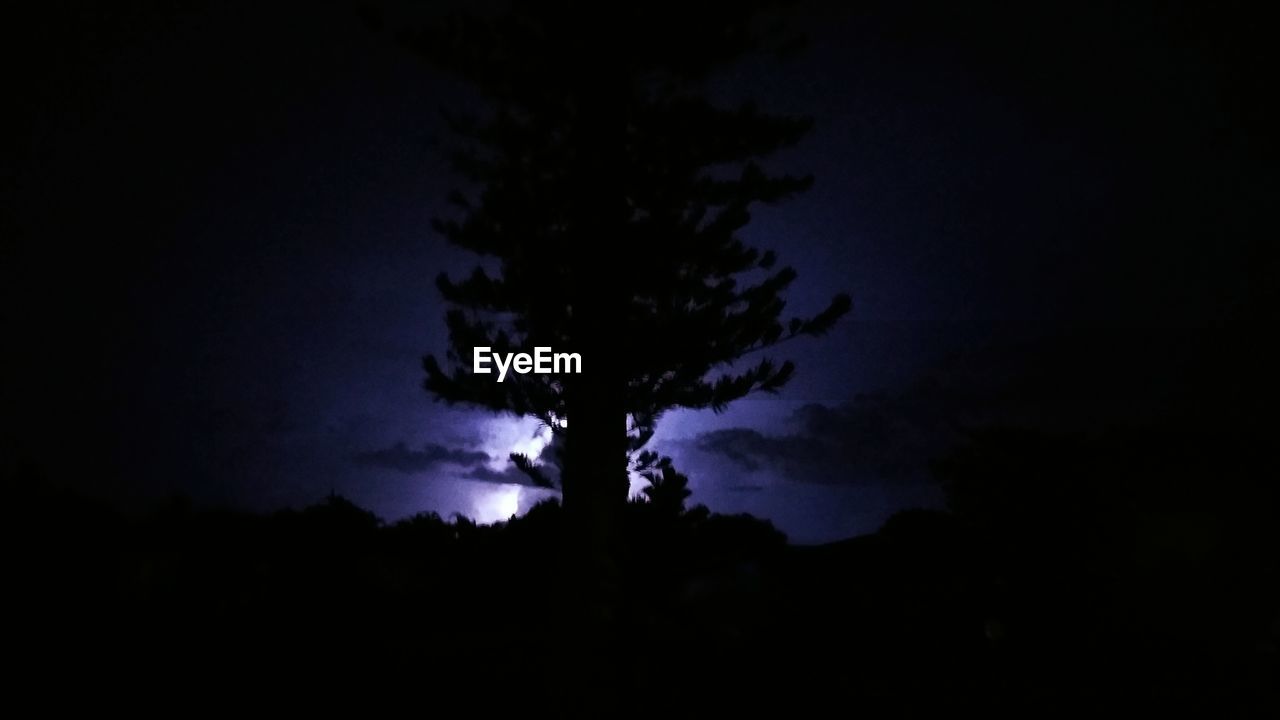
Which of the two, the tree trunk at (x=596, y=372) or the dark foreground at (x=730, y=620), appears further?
the tree trunk at (x=596, y=372)

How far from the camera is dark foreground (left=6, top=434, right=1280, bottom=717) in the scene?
439 centimetres

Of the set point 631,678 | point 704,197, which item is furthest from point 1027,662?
point 704,197

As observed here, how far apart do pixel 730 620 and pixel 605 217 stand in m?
4.17

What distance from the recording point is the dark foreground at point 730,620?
4.39m

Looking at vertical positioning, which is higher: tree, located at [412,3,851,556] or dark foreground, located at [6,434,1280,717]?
tree, located at [412,3,851,556]

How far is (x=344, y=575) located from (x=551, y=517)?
9.82 feet

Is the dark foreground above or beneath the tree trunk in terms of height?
beneath

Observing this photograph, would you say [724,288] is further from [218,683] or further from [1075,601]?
[218,683]

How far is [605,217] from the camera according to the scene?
8.14m

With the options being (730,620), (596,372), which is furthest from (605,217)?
(730,620)

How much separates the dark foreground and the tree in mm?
1705

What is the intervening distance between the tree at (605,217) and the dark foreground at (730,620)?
1705 mm

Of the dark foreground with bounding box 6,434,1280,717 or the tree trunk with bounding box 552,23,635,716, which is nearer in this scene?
the dark foreground with bounding box 6,434,1280,717

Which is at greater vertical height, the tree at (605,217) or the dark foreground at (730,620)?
the tree at (605,217)
